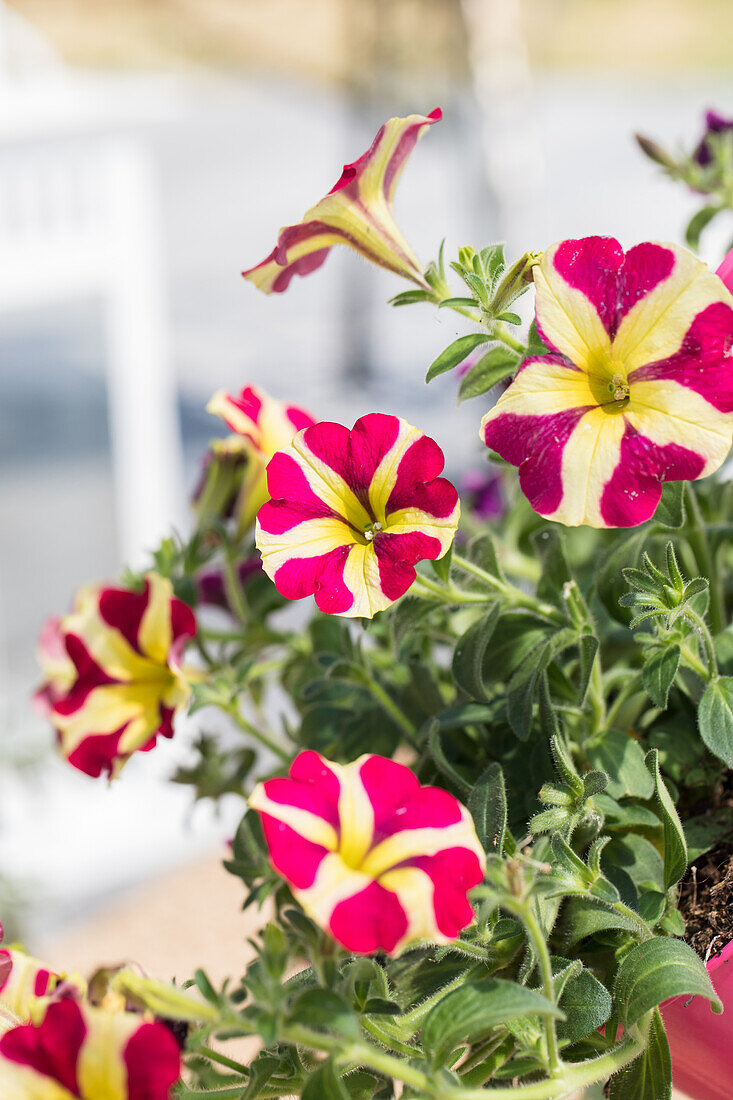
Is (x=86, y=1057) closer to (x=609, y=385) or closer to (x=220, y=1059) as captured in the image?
(x=220, y=1059)

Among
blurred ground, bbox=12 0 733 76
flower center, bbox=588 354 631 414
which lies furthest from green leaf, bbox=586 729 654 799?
blurred ground, bbox=12 0 733 76

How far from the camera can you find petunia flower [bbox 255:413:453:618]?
27 cm

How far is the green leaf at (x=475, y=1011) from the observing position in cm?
23

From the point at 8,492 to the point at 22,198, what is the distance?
959mm

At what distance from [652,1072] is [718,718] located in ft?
0.33

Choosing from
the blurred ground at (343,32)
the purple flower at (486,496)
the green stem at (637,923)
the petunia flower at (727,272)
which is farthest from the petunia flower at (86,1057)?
the blurred ground at (343,32)

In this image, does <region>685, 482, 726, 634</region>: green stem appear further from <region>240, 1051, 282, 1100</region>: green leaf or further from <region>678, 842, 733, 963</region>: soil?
<region>240, 1051, 282, 1100</region>: green leaf

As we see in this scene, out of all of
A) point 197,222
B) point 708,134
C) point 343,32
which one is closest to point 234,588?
point 708,134

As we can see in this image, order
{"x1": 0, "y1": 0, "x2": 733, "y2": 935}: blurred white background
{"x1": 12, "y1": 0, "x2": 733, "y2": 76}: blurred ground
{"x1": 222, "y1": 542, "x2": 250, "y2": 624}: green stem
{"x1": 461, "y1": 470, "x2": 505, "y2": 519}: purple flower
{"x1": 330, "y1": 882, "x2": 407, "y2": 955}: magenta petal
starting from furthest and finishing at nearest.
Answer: {"x1": 12, "y1": 0, "x2": 733, "y2": 76}: blurred ground → {"x1": 0, "y1": 0, "x2": 733, "y2": 935}: blurred white background → {"x1": 461, "y1": 470, "x2": 505, "y2": 519}: purple flower → {"x1": 222, "y1": 542, "x2": 250, "y2": 624}: green stem → {"x1": 330, "y1": 882, "x2": 407, "y2": 955}: magenta petal

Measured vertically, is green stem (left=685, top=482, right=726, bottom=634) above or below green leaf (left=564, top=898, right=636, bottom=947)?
above

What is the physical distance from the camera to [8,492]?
7.76 ft

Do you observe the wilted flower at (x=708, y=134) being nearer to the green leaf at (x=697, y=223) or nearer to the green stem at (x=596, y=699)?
the green leaf at (x=697, y=223)

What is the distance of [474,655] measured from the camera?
325 millimetres

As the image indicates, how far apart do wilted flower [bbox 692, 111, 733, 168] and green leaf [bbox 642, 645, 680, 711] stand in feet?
1.01
